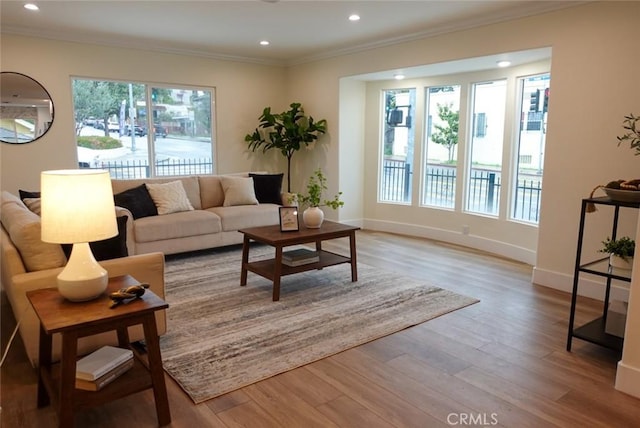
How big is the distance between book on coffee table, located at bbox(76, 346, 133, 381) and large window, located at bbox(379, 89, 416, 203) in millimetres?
4928

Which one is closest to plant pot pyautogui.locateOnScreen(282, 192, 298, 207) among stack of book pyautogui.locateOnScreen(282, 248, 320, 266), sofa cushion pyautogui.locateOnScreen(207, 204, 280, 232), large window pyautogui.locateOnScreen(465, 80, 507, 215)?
sofa cushion pyautogui.locateOnScreen(207, 204, 280, 232)

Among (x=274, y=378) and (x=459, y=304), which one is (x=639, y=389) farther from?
(x=274, y=378)

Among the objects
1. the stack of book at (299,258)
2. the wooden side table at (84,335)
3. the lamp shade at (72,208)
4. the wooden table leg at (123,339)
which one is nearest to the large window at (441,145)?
the stack of book at (299,258)

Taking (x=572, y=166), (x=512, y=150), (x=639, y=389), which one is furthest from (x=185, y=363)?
(x=512, y=150)

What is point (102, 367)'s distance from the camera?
208 cm

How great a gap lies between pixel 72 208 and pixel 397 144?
5187mm

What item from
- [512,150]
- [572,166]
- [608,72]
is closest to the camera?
[608,72]

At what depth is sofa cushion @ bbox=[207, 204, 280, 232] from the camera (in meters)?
5.28

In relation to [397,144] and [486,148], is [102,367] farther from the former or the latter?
[397,144]

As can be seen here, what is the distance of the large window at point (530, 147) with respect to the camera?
4.89 m

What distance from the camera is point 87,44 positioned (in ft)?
18.2

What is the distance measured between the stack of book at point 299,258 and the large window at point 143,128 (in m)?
3.21

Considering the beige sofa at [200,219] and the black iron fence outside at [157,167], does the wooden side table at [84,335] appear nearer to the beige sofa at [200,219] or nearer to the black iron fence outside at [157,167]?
the beige sofa at [200,219]

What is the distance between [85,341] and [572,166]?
3922mm
